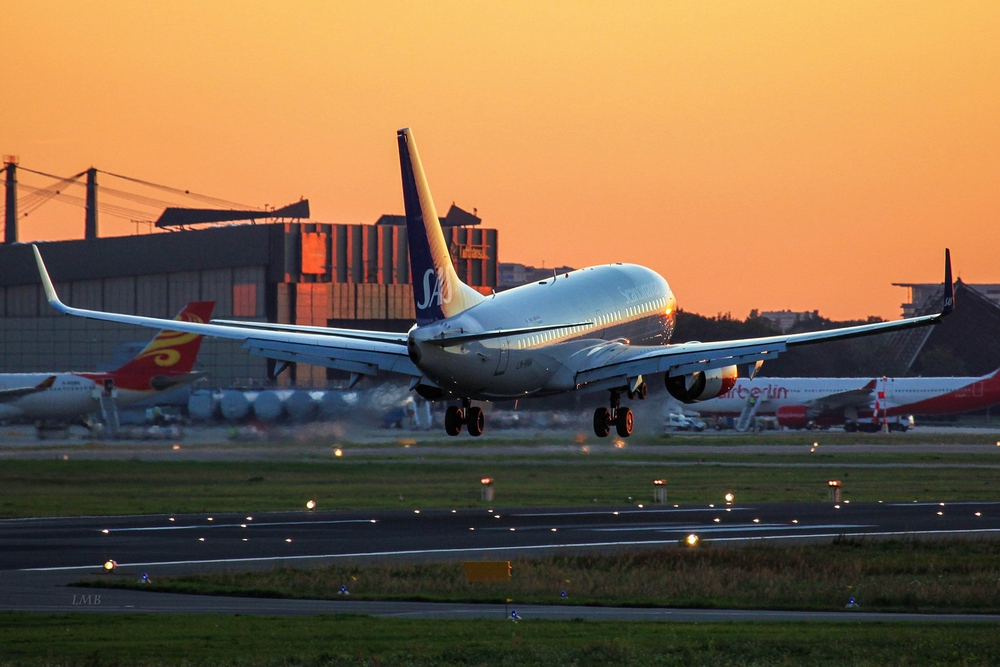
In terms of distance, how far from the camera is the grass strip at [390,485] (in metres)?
62.9

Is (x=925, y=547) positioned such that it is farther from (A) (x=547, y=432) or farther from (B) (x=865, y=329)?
(A) (x=547, y=432)

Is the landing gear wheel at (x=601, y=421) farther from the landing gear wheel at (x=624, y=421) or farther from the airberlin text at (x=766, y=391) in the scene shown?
the airberlin text at (x=766, y=391)

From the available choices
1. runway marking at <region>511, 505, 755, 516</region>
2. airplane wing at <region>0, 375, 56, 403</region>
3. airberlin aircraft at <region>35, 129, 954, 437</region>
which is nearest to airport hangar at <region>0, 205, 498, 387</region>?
airplane wing at <region>0, 375, 56, 403</region>

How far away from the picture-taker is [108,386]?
89.8 meters

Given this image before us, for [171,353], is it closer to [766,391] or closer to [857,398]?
[766,391]

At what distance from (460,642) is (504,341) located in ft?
49.2

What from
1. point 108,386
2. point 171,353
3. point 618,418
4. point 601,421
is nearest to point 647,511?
point 601,421

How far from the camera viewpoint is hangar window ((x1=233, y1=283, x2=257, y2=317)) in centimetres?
12706

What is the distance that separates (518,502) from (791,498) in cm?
1316

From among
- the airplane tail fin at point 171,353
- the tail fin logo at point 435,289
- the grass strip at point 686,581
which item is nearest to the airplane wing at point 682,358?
the grass strip at point 686,581

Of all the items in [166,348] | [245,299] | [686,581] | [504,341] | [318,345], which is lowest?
[686,581]

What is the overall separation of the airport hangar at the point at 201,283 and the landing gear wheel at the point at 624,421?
75264 mm

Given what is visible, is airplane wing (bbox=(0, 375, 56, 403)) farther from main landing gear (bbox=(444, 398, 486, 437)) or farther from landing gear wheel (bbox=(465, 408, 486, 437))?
landing gear wheel (bbox=(465, 408, 486, 437))

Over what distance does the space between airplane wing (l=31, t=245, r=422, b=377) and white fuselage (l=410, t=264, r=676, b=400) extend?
10.7ft
